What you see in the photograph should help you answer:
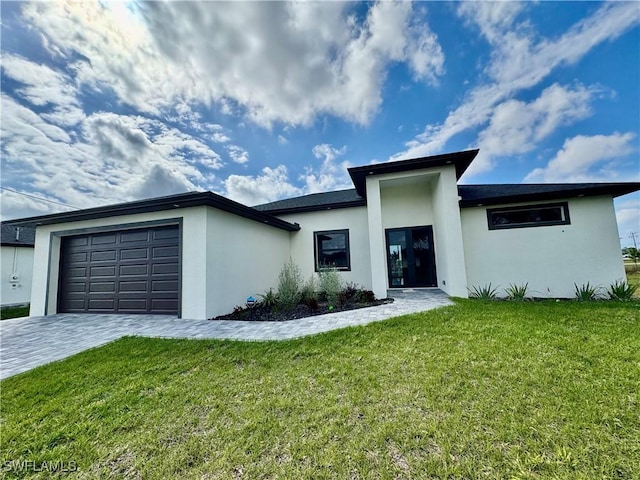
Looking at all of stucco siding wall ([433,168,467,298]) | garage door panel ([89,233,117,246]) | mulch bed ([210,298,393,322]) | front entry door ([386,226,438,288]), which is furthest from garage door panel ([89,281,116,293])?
stucco siding wall ([433,168,467,298])

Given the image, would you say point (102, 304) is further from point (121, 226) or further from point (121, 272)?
point (121, 226)

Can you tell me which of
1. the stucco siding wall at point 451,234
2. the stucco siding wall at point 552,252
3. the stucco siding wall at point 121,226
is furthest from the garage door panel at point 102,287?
the stucco siding wall at point 552,252

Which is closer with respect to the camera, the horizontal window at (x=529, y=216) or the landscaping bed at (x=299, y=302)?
the landscaping bed at (x=299, y=302)

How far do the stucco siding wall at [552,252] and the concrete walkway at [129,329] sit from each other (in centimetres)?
261

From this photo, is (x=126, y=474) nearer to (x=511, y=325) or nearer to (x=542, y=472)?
(x=542, y=472)

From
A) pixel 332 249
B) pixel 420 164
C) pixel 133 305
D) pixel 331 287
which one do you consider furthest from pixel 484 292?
pixel 133 305

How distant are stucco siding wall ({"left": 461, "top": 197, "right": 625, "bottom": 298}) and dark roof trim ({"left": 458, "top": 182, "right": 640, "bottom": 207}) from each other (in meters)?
0.29

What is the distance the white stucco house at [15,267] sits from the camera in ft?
38.4

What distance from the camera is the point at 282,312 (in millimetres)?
6875

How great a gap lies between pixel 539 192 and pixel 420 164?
3823mm

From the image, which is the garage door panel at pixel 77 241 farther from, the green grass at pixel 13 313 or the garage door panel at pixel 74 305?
the green grass at pixel 13 313

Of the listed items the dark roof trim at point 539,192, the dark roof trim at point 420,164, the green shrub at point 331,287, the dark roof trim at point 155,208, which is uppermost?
the dark roof trim at point 420,164

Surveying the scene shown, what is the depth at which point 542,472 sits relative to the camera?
1.69 metres

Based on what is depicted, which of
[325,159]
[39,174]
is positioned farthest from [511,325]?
[39,174]
